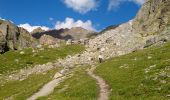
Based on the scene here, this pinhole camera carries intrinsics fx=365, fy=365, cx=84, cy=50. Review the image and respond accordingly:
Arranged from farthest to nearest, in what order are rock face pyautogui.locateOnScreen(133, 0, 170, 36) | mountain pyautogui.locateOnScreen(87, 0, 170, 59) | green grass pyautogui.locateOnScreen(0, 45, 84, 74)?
rock face pyautogui.locateOnScreen(133, 0, 170, 36), mountain pyautogui.locateOnScreen(87, 0, 170, 59), green grass pyautogui.locateOnScreen(0, 45, 84, 74)

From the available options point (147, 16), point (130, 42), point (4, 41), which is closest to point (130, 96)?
point (130, 42)

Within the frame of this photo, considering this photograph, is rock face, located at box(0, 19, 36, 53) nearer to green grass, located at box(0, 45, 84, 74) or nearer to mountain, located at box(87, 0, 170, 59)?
green grass, located at box(0, 45, 84, 74)

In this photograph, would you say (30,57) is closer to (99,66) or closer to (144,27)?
(144,27)

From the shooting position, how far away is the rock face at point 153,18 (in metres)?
132

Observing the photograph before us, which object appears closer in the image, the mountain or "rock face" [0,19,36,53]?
the mountain

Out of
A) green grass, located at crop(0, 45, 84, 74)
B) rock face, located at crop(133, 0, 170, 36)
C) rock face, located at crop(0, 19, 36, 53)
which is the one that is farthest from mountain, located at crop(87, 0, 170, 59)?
rock face, located at crop(0, 19, 36, 53)

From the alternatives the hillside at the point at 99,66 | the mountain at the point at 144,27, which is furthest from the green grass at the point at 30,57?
the mountain at the point at 144,27

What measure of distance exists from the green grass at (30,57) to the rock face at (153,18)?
30.0 metres

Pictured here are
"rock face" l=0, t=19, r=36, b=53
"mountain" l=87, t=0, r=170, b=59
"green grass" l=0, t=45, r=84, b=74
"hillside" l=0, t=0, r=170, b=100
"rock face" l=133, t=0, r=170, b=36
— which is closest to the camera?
"hillside" l=0, t=0, r=170, b=100

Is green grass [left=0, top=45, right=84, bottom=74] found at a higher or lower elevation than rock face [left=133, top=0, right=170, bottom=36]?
lower

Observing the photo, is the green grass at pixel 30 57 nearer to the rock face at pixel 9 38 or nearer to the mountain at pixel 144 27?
the rock face at pixel 9 38

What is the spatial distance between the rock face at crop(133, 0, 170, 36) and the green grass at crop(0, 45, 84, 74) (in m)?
30.0

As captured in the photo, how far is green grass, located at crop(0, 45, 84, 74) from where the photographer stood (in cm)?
12032

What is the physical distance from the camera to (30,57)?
140 m
